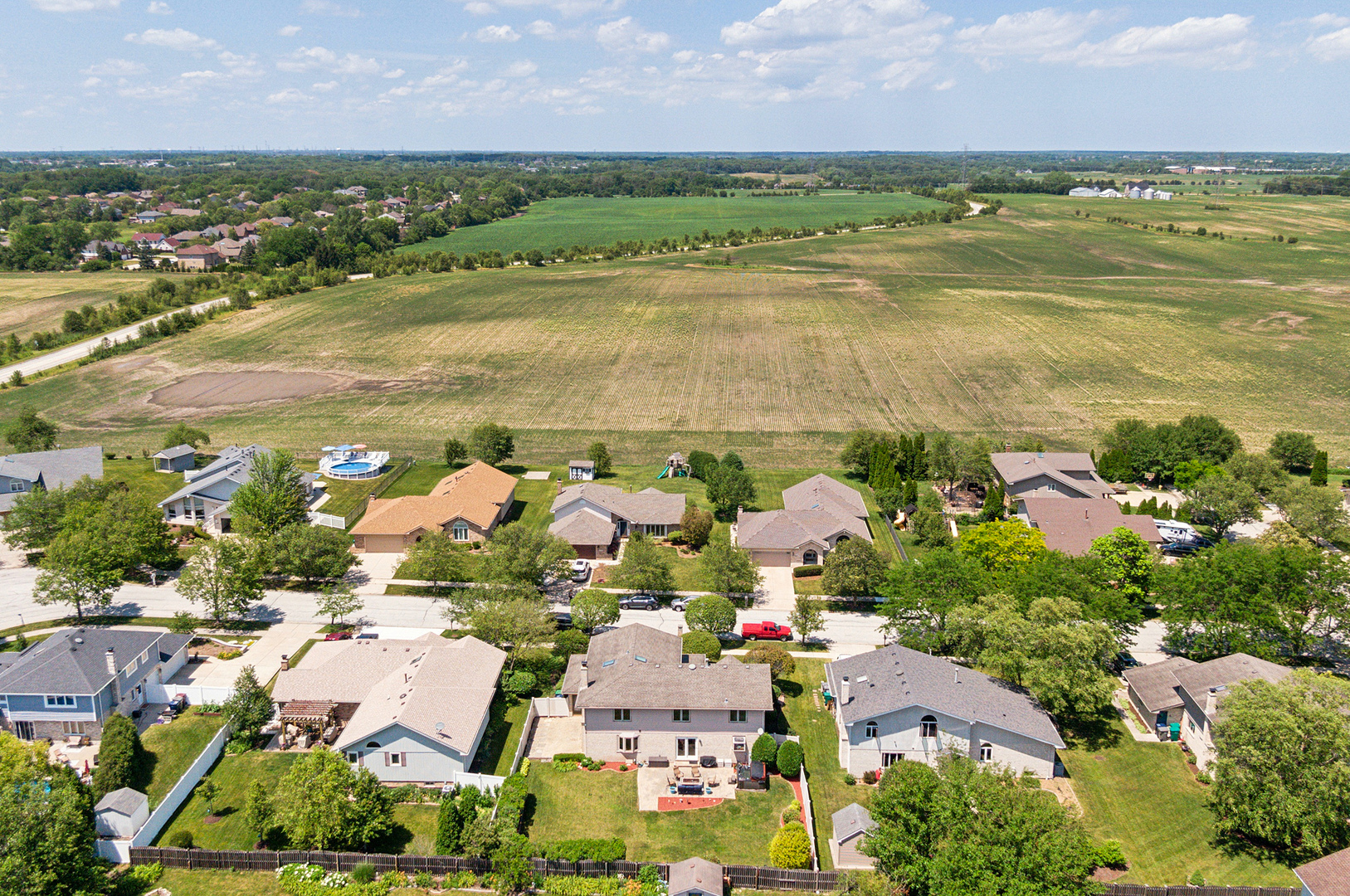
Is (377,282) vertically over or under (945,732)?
over

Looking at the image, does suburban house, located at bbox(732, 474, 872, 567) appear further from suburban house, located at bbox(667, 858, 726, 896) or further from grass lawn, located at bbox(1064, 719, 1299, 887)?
suburban house, located at bbox(667, 858, 726, 896)

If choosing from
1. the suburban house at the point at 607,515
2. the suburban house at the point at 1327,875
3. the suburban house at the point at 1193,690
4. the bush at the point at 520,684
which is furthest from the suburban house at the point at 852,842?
the suburban house at the point at 607,515

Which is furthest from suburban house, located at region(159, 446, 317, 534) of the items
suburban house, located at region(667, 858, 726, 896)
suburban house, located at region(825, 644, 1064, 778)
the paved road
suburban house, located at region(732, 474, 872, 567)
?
the paved road

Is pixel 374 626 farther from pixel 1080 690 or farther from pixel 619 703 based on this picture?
pixel 1080 690

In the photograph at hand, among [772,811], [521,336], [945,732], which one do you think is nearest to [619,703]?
[772,811]

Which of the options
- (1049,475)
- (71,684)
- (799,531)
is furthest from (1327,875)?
(71,684)

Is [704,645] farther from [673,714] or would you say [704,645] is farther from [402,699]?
[402,699]
